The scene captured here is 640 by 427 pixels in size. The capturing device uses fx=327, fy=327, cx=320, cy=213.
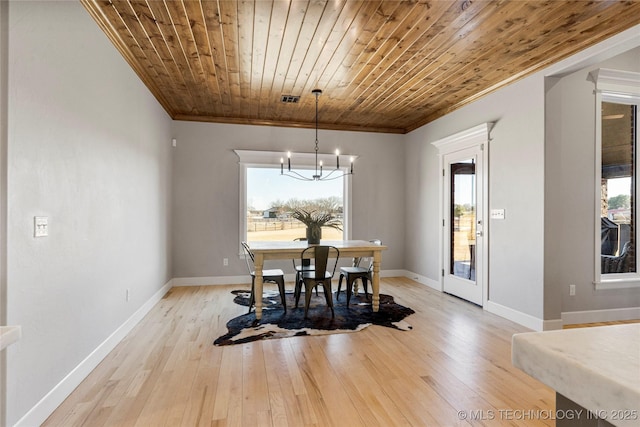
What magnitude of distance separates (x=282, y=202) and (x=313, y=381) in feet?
12.4

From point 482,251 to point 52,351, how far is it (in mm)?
4349

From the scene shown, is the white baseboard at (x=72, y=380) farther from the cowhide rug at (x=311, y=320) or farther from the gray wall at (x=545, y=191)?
the gray wall at (x=545, y=191)

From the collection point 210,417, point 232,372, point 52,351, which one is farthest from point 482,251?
point 52,351

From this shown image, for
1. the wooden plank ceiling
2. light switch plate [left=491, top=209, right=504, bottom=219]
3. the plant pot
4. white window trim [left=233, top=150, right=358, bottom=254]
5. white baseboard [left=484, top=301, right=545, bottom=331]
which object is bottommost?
white baseboard [left=484, top=301, right=545, bottom=331]

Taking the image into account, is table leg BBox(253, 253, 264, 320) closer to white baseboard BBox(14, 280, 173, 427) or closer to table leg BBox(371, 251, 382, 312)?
white baseboard BBox(14, 280, 173, 427)

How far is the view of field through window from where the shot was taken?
18.7 ft

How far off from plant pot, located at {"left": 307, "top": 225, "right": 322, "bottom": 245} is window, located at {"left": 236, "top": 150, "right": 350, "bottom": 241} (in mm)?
1720

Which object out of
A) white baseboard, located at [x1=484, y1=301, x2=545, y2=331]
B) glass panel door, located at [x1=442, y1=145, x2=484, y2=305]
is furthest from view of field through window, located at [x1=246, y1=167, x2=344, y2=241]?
white baseboard, located at [x1=484, y1=301, x2=545, y2=331]

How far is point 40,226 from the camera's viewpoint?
74.5 inches

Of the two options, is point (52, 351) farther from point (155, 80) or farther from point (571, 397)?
point (155, 80)

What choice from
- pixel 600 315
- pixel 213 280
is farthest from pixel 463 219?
pixel 213 280

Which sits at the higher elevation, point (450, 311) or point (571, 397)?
point (571, 397)

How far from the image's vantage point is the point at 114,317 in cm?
295

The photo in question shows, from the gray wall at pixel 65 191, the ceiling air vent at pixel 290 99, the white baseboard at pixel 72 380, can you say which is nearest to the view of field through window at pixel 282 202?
the ceiling air vent at pixel 290 99
